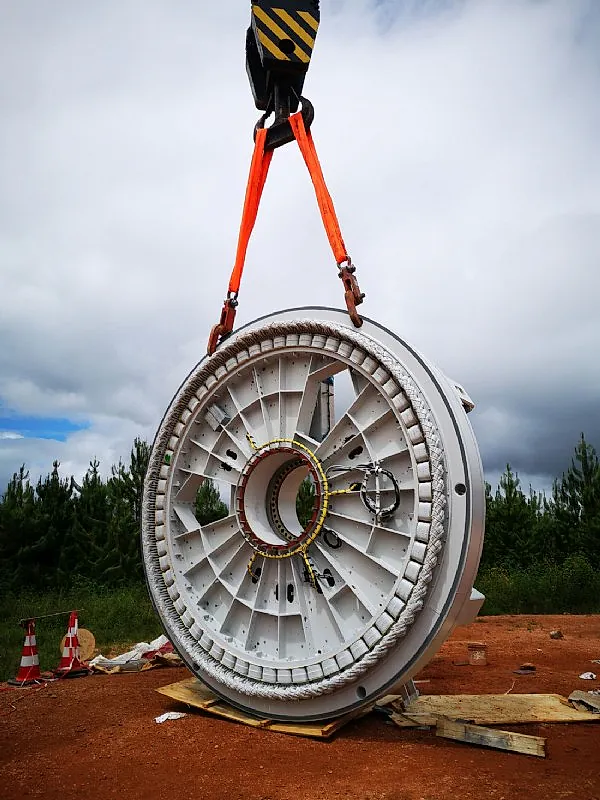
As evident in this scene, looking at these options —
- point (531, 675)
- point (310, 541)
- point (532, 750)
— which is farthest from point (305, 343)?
point (531, 675)

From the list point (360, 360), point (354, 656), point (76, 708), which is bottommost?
point (76, 708)

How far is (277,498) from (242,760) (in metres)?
2.71

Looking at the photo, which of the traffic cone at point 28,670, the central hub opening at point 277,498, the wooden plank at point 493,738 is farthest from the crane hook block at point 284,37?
the traffic cone at point 28,670

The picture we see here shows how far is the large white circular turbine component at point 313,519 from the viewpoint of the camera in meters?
5.61

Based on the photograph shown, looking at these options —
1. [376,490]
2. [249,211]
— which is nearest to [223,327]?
[249,211]

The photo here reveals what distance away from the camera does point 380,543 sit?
20.1 feet

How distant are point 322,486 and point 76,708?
3844 mm

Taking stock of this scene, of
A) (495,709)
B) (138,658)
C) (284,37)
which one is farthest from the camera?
(138,658)

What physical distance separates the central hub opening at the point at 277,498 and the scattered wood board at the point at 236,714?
154 centimetres

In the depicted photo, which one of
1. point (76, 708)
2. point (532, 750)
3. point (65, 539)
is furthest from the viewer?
point (65, 539)

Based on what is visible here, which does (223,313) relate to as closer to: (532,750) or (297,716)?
(297,716)

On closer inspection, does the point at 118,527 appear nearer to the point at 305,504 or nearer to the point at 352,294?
the point at 305,504

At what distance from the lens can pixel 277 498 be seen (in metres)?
7.25

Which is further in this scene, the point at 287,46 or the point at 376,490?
the point at 287,46
